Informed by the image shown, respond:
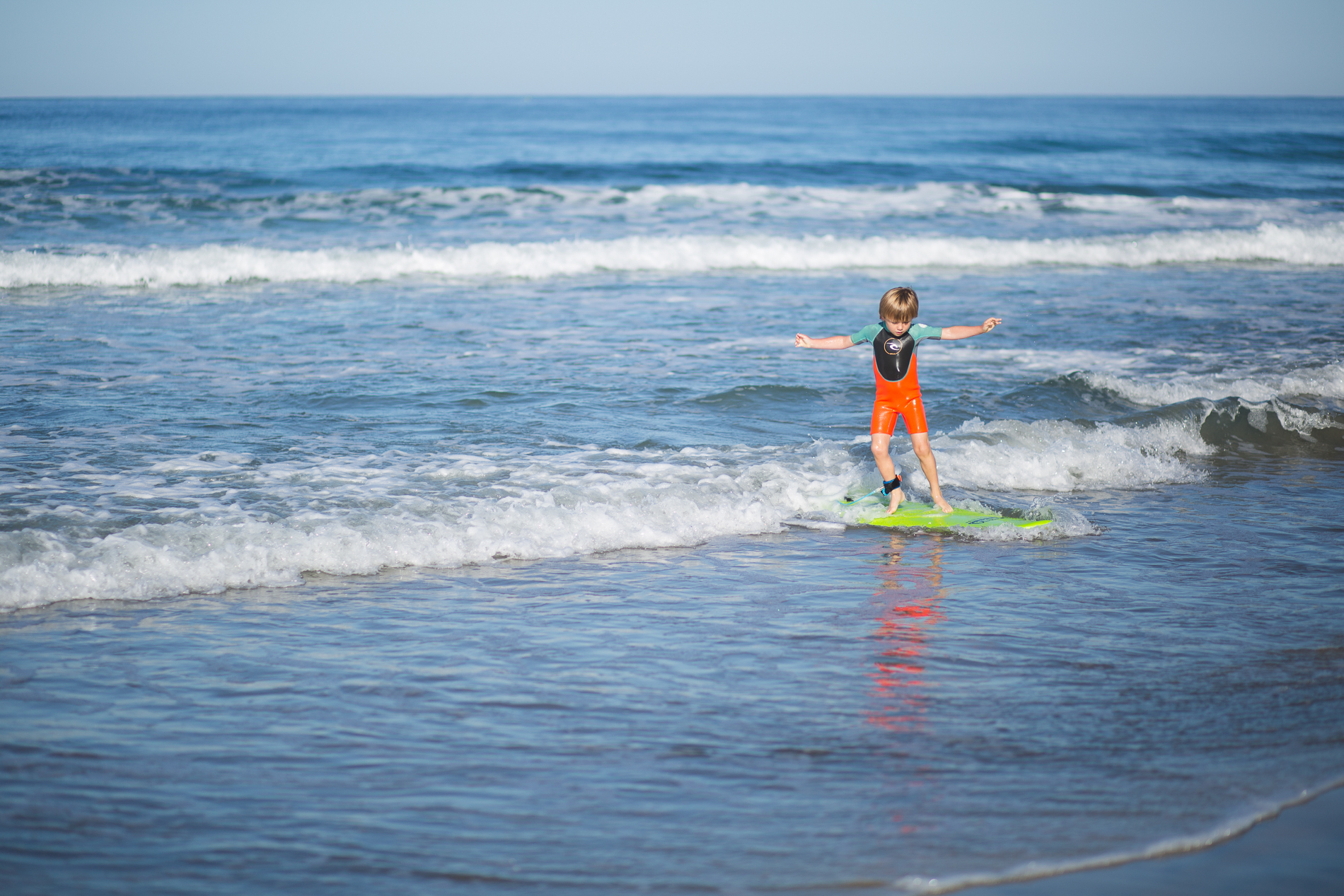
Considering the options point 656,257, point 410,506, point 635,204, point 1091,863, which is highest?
point 635,204

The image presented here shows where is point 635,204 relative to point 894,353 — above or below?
above

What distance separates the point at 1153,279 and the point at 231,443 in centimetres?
1597

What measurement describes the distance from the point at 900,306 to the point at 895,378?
517 mm

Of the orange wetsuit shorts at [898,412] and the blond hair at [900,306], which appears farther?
the orange wetsuit shorts at [898,412]

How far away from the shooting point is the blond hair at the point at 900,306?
6477 millimetres

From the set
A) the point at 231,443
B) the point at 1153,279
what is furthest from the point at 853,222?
the point at 231,443

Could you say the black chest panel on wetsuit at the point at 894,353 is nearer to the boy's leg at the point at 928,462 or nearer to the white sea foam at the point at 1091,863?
the boy's leg at the point at 928,462

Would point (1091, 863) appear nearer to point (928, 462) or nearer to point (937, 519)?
point (937, 519)

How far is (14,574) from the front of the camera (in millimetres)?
5094

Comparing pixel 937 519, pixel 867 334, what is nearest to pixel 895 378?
pixel 867 334

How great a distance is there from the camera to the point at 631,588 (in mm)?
5379

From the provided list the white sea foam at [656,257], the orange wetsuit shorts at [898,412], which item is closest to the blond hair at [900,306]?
the orange wetsuit shorts at [898,412]

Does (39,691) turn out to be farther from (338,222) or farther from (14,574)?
(338,222)

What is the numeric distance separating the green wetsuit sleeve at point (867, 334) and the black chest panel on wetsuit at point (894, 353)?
0.02m
